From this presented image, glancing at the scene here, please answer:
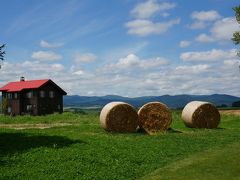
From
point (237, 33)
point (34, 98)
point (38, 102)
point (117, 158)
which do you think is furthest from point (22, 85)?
point (117, 158)

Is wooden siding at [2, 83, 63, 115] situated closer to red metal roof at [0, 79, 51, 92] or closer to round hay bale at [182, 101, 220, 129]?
red metal roof at [0, 79, 51, 92]

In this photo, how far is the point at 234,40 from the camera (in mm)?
42156

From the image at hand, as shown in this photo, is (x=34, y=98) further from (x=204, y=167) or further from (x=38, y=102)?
(x=204, y=167)

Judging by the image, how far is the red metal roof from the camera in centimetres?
8419

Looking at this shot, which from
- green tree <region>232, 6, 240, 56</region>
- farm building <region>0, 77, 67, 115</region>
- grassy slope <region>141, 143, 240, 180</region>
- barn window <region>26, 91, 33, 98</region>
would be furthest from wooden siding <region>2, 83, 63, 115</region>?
grassy slope <region>141, 143, 240, 180</region>

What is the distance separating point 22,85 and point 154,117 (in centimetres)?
6061

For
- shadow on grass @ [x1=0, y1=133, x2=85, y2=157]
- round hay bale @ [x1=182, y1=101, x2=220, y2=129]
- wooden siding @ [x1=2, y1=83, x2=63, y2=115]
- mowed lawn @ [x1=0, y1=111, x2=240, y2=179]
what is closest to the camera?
mowed lawn @ [x1=0, y1=111, x2=240, y2=179]

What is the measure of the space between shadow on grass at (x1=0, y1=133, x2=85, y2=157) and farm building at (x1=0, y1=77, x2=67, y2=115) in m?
57.4

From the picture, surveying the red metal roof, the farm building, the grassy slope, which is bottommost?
the grassy slope

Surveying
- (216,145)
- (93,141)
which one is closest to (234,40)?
(216,145)

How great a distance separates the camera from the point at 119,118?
3094 centimetres

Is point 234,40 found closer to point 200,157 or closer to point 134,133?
point 134,133

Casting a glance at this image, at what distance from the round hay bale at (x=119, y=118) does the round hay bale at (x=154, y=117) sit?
0.53m

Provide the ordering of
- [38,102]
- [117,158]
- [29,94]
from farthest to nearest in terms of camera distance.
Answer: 1. [29,94]
2. [38,102]
3. [117,158]
